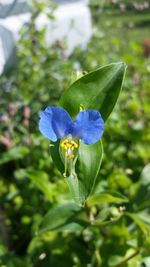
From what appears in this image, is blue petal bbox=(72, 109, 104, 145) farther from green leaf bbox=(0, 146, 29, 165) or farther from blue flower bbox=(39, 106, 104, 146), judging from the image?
green leaf bbox=(0, 146, 29, 165)

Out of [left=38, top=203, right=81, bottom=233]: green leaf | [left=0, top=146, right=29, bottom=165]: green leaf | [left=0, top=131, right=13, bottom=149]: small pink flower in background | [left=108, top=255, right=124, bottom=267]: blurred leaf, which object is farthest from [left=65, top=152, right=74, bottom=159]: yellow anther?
[left=0, top=131, right=13, bottom=149]: small pink flower in background

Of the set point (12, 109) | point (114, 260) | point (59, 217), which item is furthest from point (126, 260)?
point (12, 109)

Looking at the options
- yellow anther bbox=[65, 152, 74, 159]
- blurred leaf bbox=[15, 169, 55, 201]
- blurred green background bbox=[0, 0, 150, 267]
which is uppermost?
yellow anther bbox=[65, 152, 74, 159]

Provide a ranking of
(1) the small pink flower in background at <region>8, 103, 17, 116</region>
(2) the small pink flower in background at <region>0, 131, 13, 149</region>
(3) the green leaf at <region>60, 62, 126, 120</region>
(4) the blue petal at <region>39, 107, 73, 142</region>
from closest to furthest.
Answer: (4) the blue petal at <region>39, 107, 73, 142</region>
(3) the green leaf at <region>60, 62, 126, 120</region>
(2) the small pink flower in background at <region>0, 131, 13, 149</region>
(1) the small pink flower in background at <region>8, 103, 17, 116</region>

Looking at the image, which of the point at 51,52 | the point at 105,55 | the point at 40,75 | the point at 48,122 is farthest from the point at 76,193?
the point at 105,55

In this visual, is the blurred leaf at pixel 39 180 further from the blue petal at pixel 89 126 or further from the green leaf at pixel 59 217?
the blue petal at pixel 89 126

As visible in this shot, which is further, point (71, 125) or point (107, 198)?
point (107, 198)

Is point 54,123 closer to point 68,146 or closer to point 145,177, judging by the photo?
point 68,146
